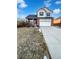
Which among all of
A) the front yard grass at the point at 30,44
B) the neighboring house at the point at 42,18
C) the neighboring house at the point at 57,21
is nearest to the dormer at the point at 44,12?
the neighboring house at the point at 42,18

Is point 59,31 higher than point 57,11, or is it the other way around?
point 57,11

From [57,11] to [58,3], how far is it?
116 mm

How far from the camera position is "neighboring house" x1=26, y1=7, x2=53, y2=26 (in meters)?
2.03

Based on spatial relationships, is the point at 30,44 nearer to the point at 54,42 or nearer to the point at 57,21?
the point at 54,42

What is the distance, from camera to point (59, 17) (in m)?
2.03

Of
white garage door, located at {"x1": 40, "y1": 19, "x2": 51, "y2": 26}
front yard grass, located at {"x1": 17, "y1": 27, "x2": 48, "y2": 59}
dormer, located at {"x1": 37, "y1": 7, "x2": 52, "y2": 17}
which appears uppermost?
dormer, located at {"x1": 37, "y1": 7, "x2": 52, "y2": 17}

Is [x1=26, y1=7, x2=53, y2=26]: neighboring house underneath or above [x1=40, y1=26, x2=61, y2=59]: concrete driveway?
above

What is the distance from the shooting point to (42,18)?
6.81ft

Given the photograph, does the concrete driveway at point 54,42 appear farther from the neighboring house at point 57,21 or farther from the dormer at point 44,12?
the dormer at point 44,12

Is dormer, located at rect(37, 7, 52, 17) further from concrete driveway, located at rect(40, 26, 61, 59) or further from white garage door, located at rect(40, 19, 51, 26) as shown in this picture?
concrete driveway, located at rect(40, 26, 61, 59)

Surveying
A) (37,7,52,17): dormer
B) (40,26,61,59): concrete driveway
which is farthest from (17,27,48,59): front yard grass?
(37,7,52,17): dormer

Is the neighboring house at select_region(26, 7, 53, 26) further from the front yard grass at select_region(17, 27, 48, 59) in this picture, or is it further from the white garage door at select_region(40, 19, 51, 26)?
the front yard grass at select_region(17, 27, 48, 59)
